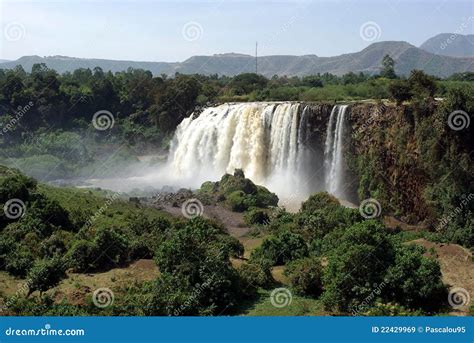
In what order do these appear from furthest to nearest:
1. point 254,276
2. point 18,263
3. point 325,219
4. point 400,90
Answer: point 400,90 < point 325,219 < point 18,263 < point 254,276

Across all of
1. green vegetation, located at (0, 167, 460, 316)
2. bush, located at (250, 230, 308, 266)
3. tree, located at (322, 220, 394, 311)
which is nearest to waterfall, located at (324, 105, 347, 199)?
green vegetation, located at (0, 167, 460, 316)

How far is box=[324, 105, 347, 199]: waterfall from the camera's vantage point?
113 ft

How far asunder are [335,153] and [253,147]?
8.18 meters

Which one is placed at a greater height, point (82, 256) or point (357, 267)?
point (357, 267)

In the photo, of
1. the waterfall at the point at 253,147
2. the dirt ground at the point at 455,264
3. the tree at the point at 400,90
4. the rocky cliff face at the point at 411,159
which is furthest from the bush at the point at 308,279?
the waterfall at the point at 253,147

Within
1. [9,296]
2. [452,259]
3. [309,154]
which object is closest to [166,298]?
[9,296]

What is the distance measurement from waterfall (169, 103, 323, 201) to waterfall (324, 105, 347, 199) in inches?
54.7

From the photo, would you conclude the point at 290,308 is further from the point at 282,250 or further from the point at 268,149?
the point at 268,149

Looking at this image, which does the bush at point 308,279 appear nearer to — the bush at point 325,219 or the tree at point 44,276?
the bush at point 325,219

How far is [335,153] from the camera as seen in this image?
34.8 metres

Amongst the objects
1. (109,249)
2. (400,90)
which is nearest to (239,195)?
(400,90)

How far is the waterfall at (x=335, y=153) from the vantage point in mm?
34500

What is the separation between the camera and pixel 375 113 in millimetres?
32500

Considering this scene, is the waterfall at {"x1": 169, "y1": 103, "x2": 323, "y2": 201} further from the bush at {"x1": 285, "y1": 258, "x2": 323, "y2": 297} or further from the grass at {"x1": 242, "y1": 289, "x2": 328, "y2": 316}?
the grass at {"x1": 242, "y1": 289, "x2": 328, "y2": 316}
